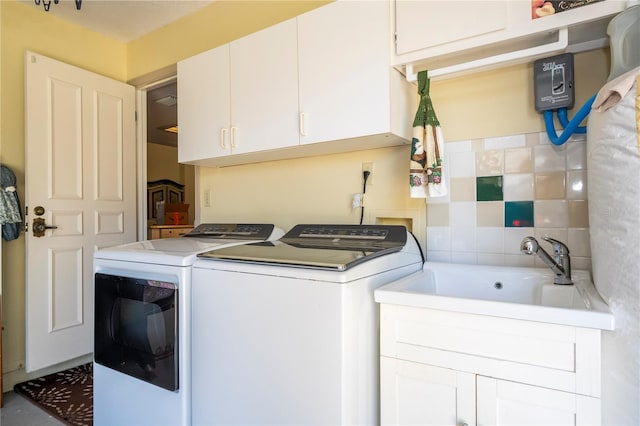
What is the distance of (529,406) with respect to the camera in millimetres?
945

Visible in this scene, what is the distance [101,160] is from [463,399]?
288 cm

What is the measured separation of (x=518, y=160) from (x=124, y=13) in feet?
8.86

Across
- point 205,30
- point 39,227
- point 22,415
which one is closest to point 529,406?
point 22,415

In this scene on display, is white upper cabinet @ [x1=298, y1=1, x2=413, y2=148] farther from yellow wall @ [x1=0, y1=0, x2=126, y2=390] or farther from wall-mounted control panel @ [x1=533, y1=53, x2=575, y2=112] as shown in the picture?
yellow wall @ [x1=0, y1=0, x2=126, y2=390]

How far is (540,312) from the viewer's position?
0.92 m

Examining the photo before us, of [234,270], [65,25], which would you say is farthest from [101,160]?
[234,270]

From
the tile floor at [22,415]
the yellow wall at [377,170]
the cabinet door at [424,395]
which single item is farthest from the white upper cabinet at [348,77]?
the tile floor at [22,415]

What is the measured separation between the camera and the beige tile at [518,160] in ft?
4.87

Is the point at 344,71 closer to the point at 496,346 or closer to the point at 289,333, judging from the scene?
the point at 289,333

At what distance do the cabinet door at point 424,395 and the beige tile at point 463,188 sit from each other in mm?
821

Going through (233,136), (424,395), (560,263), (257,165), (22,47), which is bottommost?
(424,395)

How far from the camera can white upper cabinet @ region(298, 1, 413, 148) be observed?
1.51 meters

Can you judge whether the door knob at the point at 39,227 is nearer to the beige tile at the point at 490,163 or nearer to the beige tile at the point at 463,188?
the beige tile at the point at 463,188

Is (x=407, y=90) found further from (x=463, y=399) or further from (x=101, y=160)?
(x=101, y=160)
